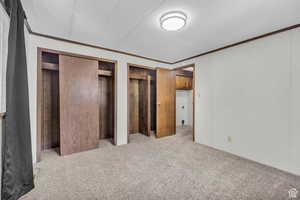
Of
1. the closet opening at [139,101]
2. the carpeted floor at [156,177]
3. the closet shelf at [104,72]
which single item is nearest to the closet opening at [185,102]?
the closet opening at [139,101]

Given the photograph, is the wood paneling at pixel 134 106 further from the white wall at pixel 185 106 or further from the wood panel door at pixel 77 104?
the white wall at pixel 185 106

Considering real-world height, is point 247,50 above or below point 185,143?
above

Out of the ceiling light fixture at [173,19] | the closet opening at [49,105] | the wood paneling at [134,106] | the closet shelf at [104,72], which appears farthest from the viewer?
the wood paneling at [134,106]

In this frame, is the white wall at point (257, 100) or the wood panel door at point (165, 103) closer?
the white wall at point (257, 100)

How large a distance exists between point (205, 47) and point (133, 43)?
157 centimetres

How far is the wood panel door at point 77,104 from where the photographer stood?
2549 mm

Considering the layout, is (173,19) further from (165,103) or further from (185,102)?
(185,102)

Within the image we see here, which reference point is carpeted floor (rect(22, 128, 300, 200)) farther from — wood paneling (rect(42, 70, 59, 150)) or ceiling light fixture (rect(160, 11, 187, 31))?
ceiling light fixture (rect(160, 11, 187, 31))

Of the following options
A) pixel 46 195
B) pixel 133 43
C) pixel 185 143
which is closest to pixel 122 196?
pixel 46 195

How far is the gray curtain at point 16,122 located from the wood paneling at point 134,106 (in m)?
2.64

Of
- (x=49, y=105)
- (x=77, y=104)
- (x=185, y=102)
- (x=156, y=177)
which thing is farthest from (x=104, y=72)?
(x=185, y=102)

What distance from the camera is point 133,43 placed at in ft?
8.78

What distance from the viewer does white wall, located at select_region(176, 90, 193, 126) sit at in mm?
5312

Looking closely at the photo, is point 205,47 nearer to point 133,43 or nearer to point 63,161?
point 133,43
